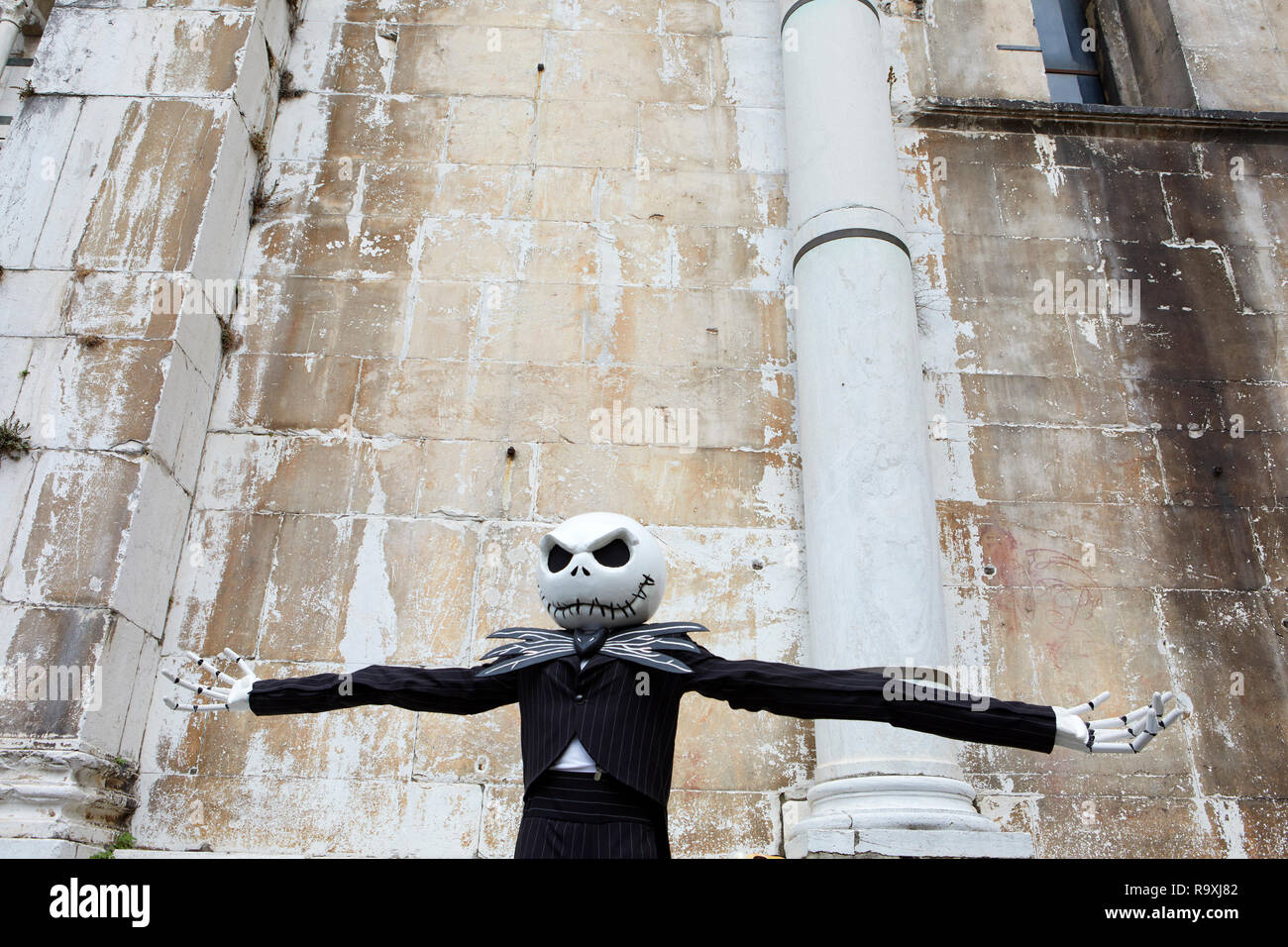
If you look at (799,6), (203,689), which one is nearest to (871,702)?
(203,689)

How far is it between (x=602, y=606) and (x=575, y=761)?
57cm

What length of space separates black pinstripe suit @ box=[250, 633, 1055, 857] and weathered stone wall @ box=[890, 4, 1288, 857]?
3.09 meters

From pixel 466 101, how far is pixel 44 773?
18.5 ft

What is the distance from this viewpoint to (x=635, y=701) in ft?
11.3

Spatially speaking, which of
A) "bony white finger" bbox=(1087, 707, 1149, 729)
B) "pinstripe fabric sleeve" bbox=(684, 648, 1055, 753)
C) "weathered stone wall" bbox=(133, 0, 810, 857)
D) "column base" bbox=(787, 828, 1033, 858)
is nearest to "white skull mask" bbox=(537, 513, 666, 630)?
"pinstripe fabric sleeve" bbox=(684, 648, 1055, 753)

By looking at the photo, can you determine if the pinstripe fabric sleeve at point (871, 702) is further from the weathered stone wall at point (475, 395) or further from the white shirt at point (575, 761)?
the weathered stone wall at point (475, 395)

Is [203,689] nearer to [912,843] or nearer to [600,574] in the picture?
[600,574]

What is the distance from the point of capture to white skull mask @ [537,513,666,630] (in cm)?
360

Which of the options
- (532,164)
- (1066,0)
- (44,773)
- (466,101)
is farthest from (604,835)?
(1066,0)

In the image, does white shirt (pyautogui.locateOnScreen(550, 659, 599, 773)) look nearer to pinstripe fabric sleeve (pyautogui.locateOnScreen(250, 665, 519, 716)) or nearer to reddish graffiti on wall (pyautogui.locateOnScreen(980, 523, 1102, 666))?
pinstripe fabric sleeve (pyautogui.locateOnScreen(250, 665, 519, 716))

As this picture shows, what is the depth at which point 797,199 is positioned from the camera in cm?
719

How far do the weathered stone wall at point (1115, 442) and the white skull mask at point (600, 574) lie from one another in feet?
10.9

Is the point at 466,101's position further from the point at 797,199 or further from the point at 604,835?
the point at 604,835

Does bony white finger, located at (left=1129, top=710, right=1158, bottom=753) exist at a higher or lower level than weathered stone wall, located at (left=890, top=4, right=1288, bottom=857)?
lower
